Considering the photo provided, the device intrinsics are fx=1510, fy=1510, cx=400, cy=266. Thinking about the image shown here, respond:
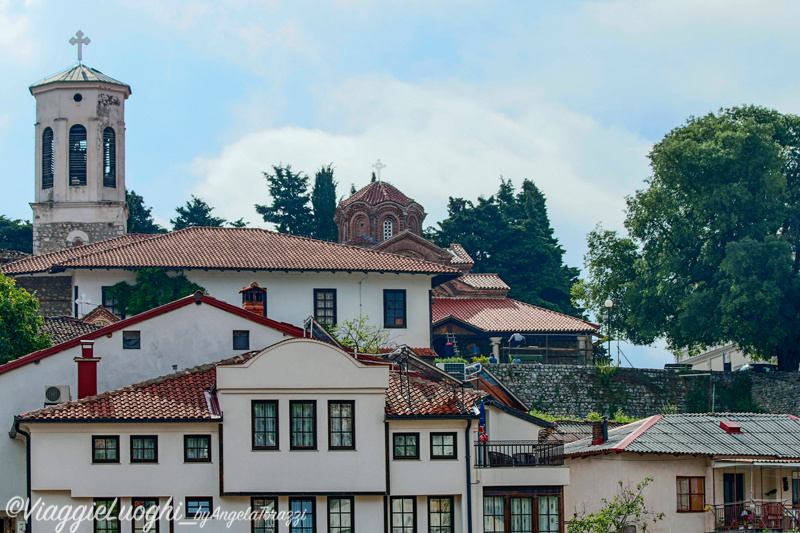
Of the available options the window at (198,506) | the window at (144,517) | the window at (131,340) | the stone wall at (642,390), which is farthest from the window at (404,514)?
the stone wall at (642,390)

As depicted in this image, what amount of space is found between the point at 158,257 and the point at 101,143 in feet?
46.1

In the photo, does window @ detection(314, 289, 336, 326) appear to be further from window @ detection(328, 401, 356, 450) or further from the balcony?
window @ detection(328, 401, 356, 450)

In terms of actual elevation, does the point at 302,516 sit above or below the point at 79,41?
below

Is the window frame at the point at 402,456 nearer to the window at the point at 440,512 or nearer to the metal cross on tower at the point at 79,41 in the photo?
the window at the point at 440,512

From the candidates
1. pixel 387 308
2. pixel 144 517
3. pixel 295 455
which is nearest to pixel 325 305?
pixel 387 308

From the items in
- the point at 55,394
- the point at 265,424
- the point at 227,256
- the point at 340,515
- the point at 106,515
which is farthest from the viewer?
the point at 227,256

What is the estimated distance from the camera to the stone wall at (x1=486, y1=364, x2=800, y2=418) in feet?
181

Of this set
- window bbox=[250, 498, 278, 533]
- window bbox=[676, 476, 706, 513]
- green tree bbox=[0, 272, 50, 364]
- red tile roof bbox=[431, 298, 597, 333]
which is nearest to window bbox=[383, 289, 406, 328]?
red tile roof bbox=[431, 298, 597, 333]

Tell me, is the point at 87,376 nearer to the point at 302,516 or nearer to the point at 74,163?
the point at 302,516

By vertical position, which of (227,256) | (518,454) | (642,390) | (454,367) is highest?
(227,256)

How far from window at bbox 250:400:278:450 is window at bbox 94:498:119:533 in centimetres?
336

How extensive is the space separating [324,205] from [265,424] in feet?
165

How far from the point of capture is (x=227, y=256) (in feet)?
171

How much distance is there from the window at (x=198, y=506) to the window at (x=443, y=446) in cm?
516
